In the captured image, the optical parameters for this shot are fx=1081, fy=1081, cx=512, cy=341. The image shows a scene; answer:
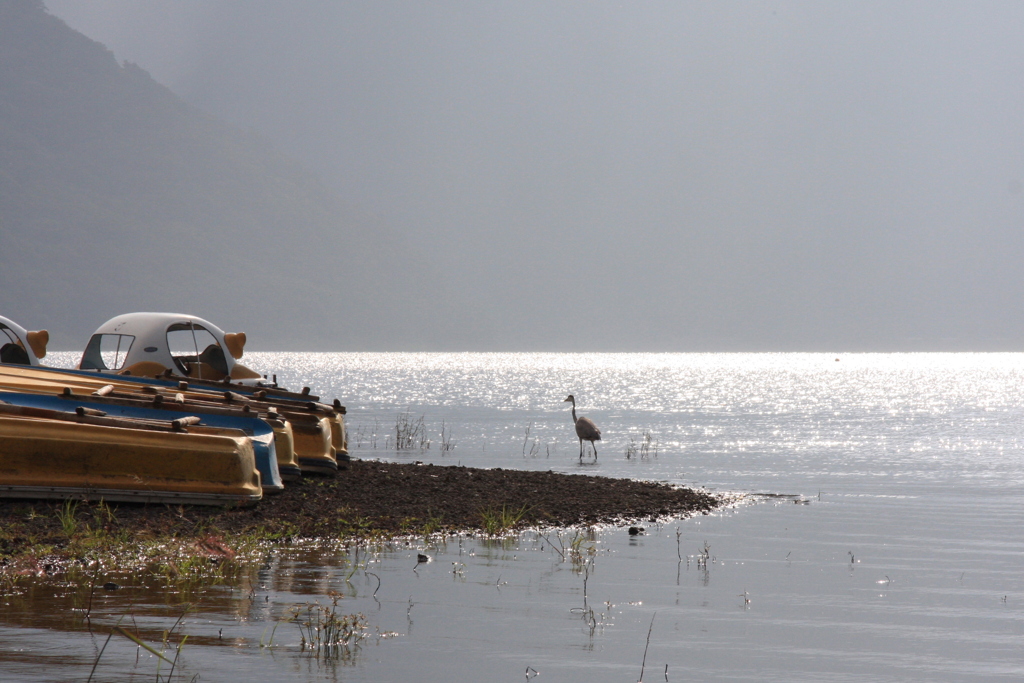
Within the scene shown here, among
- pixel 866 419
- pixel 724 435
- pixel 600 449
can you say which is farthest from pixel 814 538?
pixel 866 419

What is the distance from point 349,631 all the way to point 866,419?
55.2 m

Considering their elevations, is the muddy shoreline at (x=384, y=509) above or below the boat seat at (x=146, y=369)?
below

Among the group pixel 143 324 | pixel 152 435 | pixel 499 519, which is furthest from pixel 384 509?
pixel 143 324

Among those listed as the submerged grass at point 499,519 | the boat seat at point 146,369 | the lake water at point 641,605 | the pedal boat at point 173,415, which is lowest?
the lake water at point 641,605

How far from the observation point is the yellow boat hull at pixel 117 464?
43.5 feet

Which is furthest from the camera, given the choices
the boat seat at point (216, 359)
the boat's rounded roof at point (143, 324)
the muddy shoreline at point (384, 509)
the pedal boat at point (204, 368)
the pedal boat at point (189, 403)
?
the boat seat at point (216, 359)

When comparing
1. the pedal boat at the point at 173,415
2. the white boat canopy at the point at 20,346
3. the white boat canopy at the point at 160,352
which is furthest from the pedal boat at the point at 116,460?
the white boat canopy at the point at 20,346

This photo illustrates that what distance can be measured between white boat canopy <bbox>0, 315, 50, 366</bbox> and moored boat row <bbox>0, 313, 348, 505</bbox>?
768 millimetres

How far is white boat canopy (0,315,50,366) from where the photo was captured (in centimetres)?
2333

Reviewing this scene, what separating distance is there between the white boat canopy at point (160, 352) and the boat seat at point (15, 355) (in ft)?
3.96

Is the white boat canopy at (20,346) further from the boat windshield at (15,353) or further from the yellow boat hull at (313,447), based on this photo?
the yellow boat hull at (313,447)

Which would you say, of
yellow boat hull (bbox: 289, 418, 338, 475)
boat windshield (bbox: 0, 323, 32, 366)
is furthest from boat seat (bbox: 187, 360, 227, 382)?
yellow boat hull (bbox: 289, 418, 338, 475)

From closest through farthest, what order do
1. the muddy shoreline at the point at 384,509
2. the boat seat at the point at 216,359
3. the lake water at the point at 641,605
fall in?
the lake water at the point at 641,605 → the muddy shoreline at the point at 384,509 → the boat seat at the point at 216,359

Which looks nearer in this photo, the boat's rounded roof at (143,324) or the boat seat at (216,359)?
the boat's rounded roof at (143,324)
